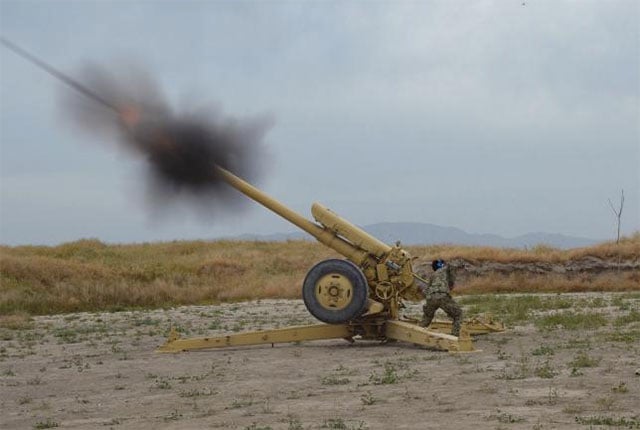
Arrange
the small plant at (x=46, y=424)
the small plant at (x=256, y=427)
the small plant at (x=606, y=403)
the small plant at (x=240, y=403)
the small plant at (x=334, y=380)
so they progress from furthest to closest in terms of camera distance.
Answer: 1. the small plant at (x=334, y=380)
2. the small plant at (x=240, y=403)
3. the small plant at (x=46, y=424)
4. the small plant at (x=606, y=403)
5. the small plant at (x=256, y=427)

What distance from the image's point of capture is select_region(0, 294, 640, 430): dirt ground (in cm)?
1049

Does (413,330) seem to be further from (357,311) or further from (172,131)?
(172,131)

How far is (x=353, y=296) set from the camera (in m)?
16.7

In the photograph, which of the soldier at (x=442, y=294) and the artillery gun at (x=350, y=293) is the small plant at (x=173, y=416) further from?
the soldier at (x=442, y=294)

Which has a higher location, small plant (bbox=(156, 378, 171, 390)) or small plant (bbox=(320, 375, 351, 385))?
small plant (bbox=(156, 378, 171, 390))

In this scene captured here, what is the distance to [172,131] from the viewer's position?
17.7m

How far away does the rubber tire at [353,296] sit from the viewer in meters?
16.6

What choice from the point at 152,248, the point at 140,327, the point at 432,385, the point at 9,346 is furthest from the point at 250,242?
the point at 432,385

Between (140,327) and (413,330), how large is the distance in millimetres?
8673

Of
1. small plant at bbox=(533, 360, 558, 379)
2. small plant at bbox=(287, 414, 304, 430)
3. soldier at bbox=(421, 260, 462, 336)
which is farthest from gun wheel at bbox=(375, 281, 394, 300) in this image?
small plant at bbox=(287, 414, 304, 430)

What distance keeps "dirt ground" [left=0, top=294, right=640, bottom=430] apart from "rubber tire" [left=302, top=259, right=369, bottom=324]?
2.10 feet

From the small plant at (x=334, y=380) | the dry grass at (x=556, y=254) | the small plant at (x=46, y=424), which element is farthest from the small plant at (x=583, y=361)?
the dry grass at (x=556, y=254)

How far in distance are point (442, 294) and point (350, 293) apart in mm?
1532

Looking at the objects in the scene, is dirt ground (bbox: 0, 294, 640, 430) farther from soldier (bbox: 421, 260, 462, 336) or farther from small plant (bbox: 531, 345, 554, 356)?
soldier (bbox: 421, 260, 462, 336)
